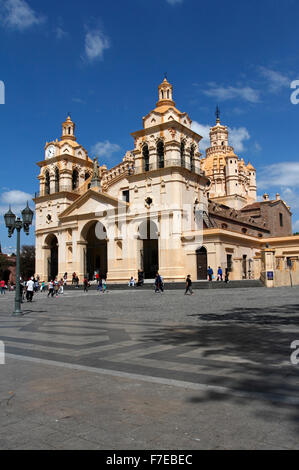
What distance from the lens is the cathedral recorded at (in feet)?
121

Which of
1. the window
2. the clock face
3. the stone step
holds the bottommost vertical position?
the stone step

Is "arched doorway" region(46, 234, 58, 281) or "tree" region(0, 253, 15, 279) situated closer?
"arched doorway" region(46, 234, 58, 281)

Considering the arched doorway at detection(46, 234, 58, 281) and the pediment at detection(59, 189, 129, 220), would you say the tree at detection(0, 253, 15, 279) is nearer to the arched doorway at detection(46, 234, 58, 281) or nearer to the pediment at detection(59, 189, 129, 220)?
the arched doorway at detection(46, 234, 58, 281)

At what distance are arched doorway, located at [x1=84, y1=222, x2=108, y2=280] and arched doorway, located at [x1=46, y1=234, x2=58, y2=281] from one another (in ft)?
14.8

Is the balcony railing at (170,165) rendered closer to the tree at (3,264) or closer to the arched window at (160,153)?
the arched window at (160,153)

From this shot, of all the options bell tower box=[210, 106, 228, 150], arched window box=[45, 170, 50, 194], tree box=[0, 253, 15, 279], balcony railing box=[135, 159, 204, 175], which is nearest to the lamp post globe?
balcony railing box=[135, 159, 204, 175]

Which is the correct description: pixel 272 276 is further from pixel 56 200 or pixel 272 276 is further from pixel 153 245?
pixel 56 200

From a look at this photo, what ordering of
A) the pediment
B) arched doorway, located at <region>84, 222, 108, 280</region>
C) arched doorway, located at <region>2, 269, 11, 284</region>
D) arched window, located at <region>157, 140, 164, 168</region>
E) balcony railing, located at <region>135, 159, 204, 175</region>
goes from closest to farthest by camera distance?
balcony railing, located at <region>135, 159, 204, 175</region>
arched window, located at <region>157, 140, 164, 168</region>
the pediment
arched doorway, located at <region>84, 222, 108, 280</region>
arched doorway, located at <region>2, 269, 11, 284</region>

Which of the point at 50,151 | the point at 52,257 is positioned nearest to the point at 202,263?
the point at 52,257

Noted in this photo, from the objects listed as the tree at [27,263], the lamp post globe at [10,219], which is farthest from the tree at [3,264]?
the lamp post globe at [10,219]

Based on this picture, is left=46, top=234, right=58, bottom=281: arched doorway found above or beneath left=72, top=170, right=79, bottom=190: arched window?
beneath

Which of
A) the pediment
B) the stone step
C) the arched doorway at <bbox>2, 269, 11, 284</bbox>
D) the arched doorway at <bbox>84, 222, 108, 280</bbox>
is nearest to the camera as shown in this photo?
the stone step

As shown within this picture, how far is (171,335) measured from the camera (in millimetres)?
8688

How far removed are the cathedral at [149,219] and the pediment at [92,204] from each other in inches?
4.6
